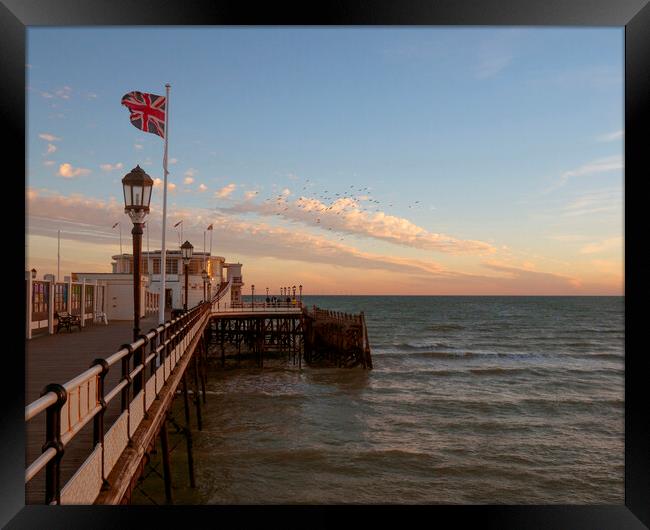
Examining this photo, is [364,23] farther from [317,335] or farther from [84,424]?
[317,335]

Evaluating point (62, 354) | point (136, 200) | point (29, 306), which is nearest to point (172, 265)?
point (29, 306)

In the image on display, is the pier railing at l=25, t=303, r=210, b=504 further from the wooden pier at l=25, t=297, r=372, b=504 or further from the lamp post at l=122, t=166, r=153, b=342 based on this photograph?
the lamp post at l=122, t=166, r=153, b=342

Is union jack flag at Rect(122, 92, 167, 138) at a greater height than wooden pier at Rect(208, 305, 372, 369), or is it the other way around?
union jack flag at Rect(122, 92, 167, 138)

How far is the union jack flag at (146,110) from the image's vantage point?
1427 cm

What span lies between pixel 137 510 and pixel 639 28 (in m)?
5.01

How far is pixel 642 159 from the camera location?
396 centimetres

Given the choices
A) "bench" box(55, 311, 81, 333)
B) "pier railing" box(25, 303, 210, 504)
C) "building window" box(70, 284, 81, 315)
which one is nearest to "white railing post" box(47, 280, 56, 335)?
"bench" box(55, 311, 81, 333)

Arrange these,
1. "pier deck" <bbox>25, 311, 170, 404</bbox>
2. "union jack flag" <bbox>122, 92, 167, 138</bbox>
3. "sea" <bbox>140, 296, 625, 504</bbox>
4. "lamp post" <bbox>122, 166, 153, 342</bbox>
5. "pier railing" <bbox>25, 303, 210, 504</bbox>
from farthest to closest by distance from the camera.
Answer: "union jack flag" <bbox>122, 92, 167, 138</bbox> → "sea" <bbox>140, 296, 625, 504</bbox> → "pier deck" <bbox>25, 311, 170, 404</bbox> → "lamp post" <bbox>122, 166, 153, 342</bbox> → "pier railing" <bbox>25, 303, 210, 504</bbox>

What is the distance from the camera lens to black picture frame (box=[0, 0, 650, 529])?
12.3 feet

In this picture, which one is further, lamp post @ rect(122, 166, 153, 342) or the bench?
the bench

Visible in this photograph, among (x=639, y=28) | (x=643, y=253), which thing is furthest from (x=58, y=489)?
(x=639, y=28)

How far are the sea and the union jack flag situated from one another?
8.98 metres

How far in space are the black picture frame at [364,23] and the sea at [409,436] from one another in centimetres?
860

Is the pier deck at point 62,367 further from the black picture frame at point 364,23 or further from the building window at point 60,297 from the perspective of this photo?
the building window at point 60,297
